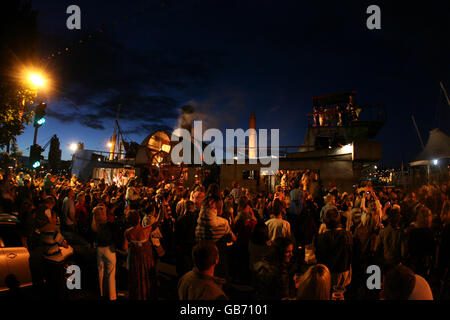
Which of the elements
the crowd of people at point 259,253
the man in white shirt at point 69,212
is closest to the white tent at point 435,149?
the crowd of people at point 259,253

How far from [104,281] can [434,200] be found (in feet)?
41.6

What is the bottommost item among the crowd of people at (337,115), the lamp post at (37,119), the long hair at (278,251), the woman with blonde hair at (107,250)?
the woman with blonde hair at (107,250)

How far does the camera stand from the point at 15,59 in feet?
37.4

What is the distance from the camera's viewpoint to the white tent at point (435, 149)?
2358 cm

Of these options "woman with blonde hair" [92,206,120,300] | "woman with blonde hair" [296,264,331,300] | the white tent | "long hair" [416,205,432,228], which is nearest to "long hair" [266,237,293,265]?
"woman with blonde hair" [296,264,331,300]

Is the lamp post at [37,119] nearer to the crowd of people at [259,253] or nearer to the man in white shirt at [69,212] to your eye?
the man in white shirt at [69,212]

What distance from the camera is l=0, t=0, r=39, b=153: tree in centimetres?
1109

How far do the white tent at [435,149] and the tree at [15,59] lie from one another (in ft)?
109

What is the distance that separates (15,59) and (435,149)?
1361 inches

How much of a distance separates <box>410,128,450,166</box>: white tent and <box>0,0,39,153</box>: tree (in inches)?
1314

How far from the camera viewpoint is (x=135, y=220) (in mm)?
4336

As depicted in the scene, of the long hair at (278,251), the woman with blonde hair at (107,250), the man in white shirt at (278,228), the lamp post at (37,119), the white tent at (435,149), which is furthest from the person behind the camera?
the white tent at (435,149)

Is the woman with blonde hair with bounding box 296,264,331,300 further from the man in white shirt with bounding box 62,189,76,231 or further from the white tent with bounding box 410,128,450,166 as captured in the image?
the white tent with bounding box 410,128,450,166
